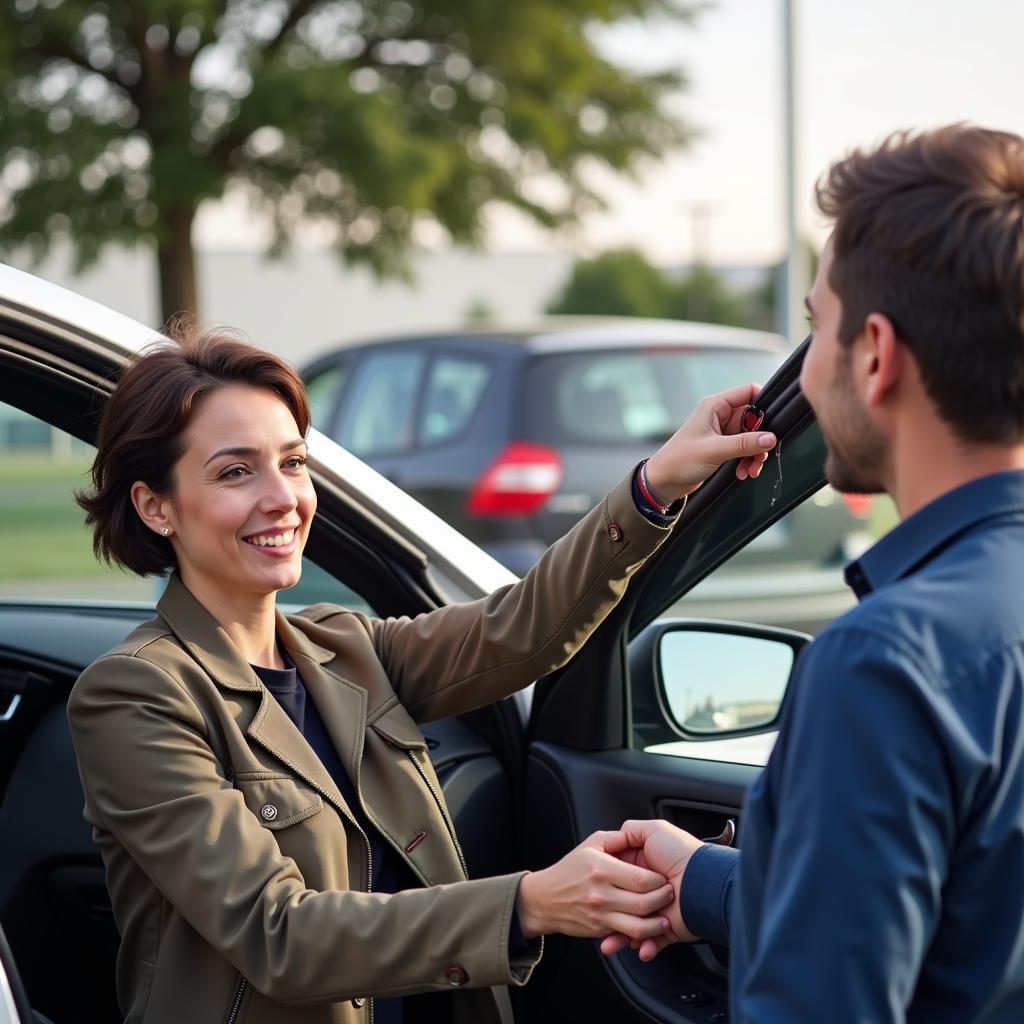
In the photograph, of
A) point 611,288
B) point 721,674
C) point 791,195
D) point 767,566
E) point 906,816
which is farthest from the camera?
point 611,288

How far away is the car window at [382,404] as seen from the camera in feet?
26.9

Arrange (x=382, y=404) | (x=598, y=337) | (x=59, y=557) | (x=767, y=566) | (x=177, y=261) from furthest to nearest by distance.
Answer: (x=177, y=261) → (x=59, y=557) → (x=382, y=404) → (x=598, y=337) → (x=767, y=566)

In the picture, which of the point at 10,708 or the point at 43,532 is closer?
the point at 10,708

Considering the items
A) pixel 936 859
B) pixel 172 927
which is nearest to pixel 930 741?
pixel 936 859

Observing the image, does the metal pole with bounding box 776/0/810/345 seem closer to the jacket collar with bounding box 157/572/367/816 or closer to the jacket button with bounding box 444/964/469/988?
the jacket collar with bounding box 157/572/367/816

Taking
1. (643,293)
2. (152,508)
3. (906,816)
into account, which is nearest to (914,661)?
(906,816)

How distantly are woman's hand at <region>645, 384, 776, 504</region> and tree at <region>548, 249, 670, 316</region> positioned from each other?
5071cm

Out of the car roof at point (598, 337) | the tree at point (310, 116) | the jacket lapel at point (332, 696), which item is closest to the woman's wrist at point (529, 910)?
the jacket lapel at point (332, 696)

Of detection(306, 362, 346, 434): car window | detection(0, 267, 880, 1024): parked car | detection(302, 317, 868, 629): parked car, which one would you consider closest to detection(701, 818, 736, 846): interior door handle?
detection(0, 267, 880, 1024): parked car

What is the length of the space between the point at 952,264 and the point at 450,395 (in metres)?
6.68

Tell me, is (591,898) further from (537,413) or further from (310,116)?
(310,116)

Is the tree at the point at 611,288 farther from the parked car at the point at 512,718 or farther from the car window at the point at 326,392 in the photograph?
the parked car at the point at 512,718

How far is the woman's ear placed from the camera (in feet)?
7.41

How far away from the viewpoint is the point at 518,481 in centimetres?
720
